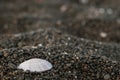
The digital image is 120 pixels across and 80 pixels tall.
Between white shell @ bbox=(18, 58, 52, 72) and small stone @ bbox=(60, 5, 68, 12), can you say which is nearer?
white shell @ bbox=(18, 58, 52, 72)

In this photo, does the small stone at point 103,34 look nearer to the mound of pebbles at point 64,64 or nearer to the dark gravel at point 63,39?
the dark gravel at point 63,39

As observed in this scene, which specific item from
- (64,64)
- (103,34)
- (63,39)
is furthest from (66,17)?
(64,64)

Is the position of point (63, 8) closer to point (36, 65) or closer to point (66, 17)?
point (66, 17)

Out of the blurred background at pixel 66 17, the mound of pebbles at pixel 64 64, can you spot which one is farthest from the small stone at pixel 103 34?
the mound of pebbles at pixel 64 64

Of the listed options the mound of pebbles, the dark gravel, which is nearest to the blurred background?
the dark gravel

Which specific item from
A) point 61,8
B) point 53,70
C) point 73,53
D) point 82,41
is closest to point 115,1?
point 61,8

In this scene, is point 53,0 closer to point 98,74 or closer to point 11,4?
point 11,4

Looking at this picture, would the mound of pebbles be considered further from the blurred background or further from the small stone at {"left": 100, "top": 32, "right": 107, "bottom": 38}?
the blurred background
